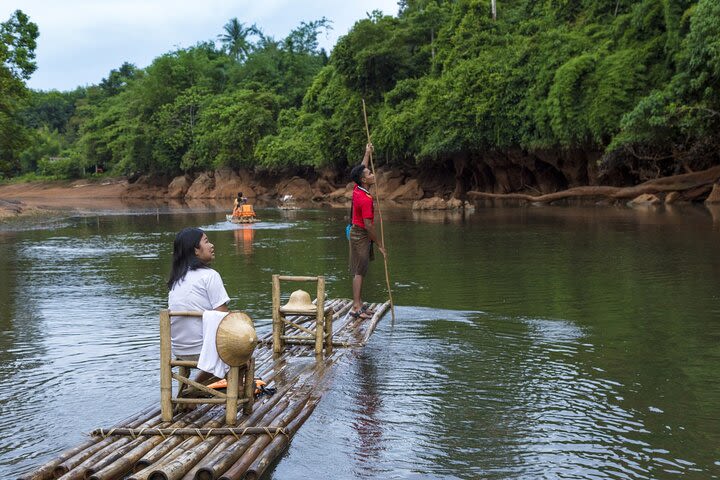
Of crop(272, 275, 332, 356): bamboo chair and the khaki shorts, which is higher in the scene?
the khaki shorts

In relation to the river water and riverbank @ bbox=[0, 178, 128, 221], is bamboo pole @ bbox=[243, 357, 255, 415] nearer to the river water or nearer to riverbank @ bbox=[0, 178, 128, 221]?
the river water

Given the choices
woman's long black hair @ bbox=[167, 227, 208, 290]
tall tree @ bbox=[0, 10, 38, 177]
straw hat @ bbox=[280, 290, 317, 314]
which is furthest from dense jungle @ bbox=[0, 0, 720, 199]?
woman's long black hair @ bbox=[167, 227, 208, 290]

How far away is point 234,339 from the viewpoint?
17.0 feet

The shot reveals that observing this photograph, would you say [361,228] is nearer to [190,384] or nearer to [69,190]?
[190,384]

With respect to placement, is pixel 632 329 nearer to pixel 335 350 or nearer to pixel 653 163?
pixel 335 350

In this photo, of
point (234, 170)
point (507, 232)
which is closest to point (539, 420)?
point (507, 232)

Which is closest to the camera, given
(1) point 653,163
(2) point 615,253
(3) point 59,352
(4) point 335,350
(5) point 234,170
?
(4) point 335,350

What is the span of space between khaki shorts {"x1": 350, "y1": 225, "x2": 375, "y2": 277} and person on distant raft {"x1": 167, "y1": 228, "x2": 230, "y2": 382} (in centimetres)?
356

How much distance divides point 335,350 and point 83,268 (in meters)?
10.4

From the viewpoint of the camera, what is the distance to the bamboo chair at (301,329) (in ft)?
24.5

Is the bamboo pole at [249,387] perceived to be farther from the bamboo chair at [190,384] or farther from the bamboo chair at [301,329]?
the bamboo chair at [301,329]

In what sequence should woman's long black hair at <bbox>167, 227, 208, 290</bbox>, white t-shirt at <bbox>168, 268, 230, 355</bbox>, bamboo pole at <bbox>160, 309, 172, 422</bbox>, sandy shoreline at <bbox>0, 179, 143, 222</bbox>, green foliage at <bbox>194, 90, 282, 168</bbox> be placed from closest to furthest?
1. bamboo pole at <bbox>160, 309, 172, 422</bbox>
2. white t-shirt at <bbox>168, 268, 230, 355</bbox>
3. woman's long black hair at <bbox>167, 227, 208, 290</bbox>
4. green foliage at <bbox>194, 90, 282, 168</bbox>
5. sandy shoreline at <bbox>0, 179, 143, 222</bbox>

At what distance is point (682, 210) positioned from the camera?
26.1m

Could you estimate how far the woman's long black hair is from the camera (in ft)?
18.9
